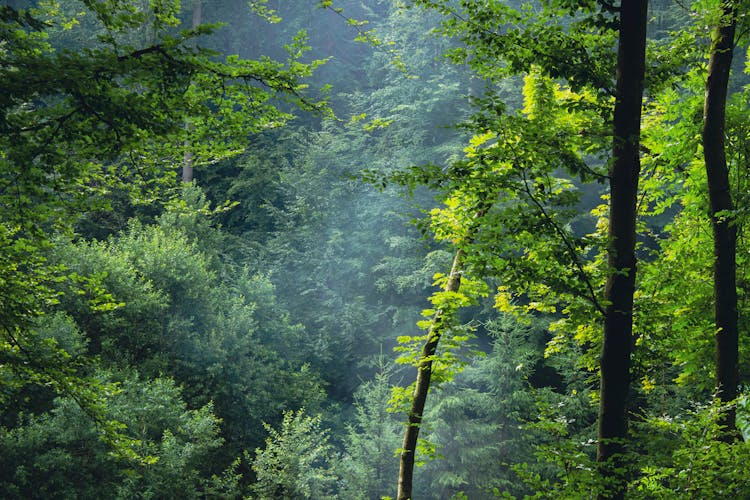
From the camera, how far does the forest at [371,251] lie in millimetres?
4020

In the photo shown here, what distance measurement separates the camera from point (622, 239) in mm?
4059

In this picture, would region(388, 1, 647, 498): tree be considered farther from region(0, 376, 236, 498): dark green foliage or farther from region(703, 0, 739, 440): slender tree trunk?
region(0, 376, 236, 498): dark green foliage

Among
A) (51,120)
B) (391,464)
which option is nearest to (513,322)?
(391,464)

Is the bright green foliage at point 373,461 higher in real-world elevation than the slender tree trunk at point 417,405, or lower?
lower

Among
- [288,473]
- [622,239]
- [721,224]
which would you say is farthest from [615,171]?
[288,473]

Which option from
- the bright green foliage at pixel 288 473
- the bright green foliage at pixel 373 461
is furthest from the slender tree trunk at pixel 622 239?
the bright green foliage at pixel 373 461

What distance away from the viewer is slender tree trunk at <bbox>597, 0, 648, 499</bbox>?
158 inches

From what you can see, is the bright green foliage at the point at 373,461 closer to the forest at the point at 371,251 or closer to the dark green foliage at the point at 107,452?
the forest at the point at 371,251

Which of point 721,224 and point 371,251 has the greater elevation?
point 371,251

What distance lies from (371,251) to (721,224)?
20.2 metres

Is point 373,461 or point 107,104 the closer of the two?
point 107,104

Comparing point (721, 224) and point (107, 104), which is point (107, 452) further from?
point (721, 224)

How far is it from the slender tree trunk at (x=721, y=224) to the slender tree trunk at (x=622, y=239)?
1.89 meters

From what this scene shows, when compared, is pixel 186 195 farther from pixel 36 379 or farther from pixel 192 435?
pixel 36 379
